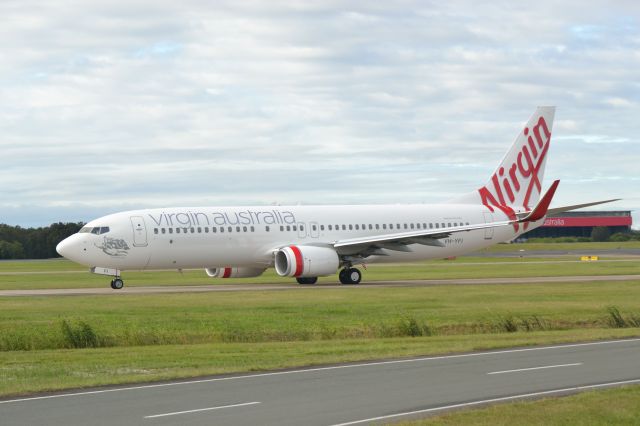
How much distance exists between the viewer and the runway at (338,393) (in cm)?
1413

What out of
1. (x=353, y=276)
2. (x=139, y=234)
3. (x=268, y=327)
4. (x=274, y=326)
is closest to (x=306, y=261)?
(x=353, y=276)

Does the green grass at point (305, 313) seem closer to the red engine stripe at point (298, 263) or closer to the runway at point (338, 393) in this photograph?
the red engine stripe at point (298, 263)

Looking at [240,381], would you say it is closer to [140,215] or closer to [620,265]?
[140,215]

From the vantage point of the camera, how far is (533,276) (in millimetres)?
55344

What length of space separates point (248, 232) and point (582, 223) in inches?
5305

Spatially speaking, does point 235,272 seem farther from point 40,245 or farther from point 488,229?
point 40,245

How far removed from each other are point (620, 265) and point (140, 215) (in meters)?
33.0

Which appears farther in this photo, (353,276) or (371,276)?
(371,276)

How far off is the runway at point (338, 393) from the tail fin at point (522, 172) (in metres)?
36.3

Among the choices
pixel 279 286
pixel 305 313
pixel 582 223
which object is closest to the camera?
pixel 305 313

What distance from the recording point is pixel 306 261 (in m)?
48.1

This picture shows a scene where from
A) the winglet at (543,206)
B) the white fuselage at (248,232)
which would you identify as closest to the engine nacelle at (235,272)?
the white fuselage at (248,232)

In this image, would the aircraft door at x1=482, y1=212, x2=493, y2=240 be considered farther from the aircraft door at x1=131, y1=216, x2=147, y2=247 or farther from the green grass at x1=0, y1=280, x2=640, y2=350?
the aircraft door at x1=131, y1=216, x2=147, y2=247

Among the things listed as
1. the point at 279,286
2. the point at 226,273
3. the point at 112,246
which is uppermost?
the point at 112,246
